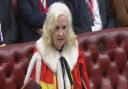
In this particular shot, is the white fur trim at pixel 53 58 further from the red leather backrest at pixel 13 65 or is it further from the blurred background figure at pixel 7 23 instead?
the blurred background figure at pixel 7 23

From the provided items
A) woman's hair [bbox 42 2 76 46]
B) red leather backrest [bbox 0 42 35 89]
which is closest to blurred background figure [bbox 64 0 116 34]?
red leather backrest [bbox 0 42 35 89]

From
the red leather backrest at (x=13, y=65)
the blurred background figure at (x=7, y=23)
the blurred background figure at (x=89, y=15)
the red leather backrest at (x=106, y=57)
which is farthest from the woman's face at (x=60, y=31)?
the blurred background figure at (x=89, y=15)

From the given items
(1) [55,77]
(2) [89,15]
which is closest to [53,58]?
(1) [55,77]

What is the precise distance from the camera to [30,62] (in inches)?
123

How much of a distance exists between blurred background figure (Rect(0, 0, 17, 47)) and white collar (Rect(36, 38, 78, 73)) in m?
0.71

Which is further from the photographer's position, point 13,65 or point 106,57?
point 106,57

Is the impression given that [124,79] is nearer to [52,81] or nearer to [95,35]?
[95,35]

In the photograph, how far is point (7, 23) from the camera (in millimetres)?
3807

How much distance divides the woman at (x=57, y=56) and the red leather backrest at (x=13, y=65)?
21 cm

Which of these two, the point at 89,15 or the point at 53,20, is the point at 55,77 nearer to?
the point at 53,20

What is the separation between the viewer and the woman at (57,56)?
303cm

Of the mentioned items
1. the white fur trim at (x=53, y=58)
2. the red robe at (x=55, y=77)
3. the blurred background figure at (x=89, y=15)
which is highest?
the blurred background figure at (x=89, y=15)

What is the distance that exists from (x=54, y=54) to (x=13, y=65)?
0.37m

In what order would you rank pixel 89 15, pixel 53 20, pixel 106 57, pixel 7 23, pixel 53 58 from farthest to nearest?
pixel 89 15
pixel 7 23
pixel 106 57
pixel 53 58
pixel 53 20
